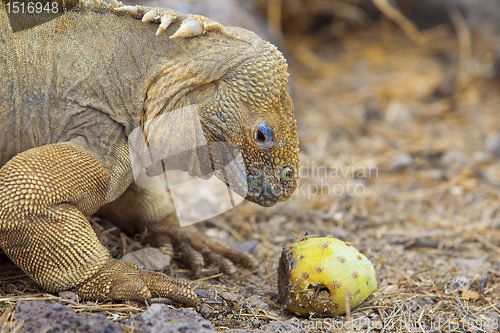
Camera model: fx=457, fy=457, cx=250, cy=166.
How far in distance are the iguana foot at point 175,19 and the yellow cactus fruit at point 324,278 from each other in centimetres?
180

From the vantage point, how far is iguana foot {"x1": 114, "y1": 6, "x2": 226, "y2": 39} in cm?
336

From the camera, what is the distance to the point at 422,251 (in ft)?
16.0

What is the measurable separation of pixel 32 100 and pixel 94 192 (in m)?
0.81

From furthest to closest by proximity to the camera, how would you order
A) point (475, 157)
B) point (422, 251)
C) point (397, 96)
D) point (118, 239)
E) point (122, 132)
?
point (397, 96) < point (475, 157) < point (422, 251) < point (118, 239) < point (122, 132)

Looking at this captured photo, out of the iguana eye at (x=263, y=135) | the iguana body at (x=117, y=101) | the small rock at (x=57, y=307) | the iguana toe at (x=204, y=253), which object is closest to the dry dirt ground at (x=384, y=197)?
the small rock at (x=57, y=307)

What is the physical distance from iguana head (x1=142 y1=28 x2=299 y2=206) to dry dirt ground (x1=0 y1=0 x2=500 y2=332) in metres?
0.78

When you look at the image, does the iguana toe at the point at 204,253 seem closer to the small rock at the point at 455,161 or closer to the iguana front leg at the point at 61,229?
the iguana front leg at the point at 61,229

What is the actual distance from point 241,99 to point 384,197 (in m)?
3.38

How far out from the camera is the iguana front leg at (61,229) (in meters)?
3.08

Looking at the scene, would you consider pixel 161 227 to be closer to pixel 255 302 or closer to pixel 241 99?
pixel 255 302

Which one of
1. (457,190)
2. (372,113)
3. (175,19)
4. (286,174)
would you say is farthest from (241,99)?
(372,113)

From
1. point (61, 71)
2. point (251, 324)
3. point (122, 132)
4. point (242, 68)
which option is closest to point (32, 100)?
point (61, 71)

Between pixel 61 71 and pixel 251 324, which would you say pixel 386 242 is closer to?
pixel 251 324

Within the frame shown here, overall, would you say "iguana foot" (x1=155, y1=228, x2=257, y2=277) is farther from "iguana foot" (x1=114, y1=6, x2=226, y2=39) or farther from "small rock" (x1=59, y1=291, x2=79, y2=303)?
"iguana foot" (x1=114, y1=6, x2=226, y2=39)
